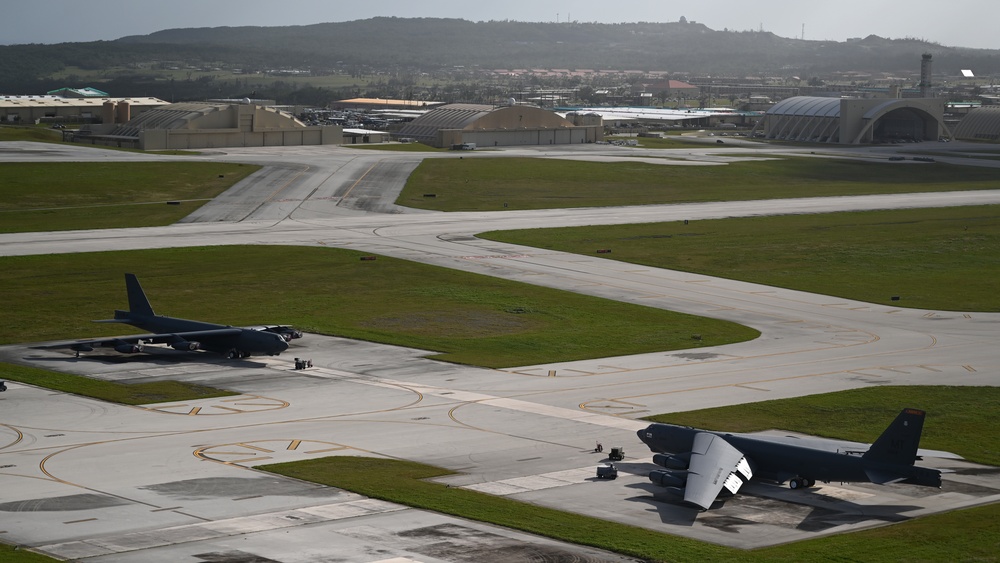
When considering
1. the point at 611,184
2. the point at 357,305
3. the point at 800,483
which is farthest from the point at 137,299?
the point at 611,184

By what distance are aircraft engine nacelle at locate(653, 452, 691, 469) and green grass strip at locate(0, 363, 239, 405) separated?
25664 mm

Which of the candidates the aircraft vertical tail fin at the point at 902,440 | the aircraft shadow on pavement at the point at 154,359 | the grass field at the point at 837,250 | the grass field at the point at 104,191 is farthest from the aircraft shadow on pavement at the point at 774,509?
the grass field at the point at 104,191

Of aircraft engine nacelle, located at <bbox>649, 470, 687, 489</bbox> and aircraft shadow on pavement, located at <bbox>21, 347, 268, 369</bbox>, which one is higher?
aircraft engine nacelle, located at <bbox>649, 470, 687, 489</bbox>

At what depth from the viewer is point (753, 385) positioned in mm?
67875

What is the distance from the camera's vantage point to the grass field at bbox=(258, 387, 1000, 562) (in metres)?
40.7

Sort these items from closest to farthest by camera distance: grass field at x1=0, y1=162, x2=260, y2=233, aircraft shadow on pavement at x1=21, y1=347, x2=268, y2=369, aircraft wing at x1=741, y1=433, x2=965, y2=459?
aircraft wing at x1=741, y1=433, x2=965, y2=459
aircraft shadow on pavement at x1=21, y1=347, x2=268, y2=369
grass field at x1=0, y1=162, x2=260, y2=233

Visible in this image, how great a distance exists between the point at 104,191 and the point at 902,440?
128 meters

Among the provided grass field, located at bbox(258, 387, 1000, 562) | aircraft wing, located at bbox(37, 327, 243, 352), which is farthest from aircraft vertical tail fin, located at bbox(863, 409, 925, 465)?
aircraft wing, located at bbox(37, 327, 243, 352)

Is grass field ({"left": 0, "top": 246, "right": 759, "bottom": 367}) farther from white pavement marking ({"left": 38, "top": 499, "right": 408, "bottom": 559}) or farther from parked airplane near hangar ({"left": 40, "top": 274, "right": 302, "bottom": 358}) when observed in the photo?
white pavement marking ({"left": 38, "top": 499, "right": 408, "bottom": 559})

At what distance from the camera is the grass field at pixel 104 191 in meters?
134

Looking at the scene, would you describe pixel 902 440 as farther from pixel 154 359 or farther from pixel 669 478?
pixel 154 359

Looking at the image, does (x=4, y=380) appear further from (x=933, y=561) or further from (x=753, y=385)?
(x=933, y=561)

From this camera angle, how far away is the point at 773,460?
49.1 meters

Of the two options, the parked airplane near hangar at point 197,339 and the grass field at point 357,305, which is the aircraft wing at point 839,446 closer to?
the grass field at point 357,305
